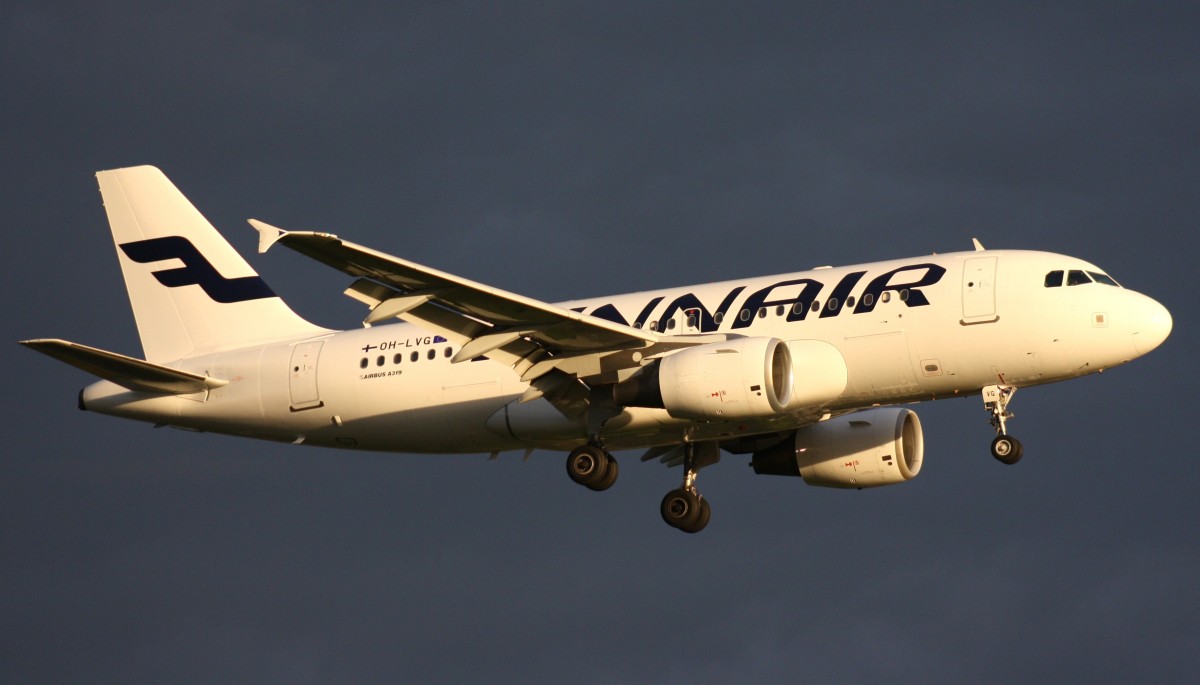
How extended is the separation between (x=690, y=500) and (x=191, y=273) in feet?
45.0

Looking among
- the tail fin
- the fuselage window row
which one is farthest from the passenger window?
the tail fin

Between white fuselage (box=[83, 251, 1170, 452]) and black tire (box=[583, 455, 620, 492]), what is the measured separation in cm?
83

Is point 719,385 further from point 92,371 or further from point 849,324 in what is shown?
point 92,371

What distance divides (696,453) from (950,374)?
769 centimetres

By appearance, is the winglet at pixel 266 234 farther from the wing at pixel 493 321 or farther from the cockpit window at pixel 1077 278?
the cockpit window at pixel 1077 278

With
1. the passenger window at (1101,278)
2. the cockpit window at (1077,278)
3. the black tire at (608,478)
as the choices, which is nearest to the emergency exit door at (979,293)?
the cockpit window at (1077,278)

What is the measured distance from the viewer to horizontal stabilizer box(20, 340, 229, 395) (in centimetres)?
3662

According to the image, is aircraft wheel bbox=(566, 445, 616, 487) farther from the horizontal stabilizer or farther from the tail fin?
the horizontal stabilizer

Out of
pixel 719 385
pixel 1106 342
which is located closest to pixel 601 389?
pixel 719 385

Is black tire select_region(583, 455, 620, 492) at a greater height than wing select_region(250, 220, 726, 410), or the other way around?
wing select_region(250, 220, 726, 410)

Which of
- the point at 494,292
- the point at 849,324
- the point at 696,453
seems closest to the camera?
the point at 494,292

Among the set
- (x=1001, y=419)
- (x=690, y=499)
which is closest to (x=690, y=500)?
(x=690, y=499)

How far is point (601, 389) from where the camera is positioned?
37.9 meters

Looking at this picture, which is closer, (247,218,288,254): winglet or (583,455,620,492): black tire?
(247,218,288,254): winglet
